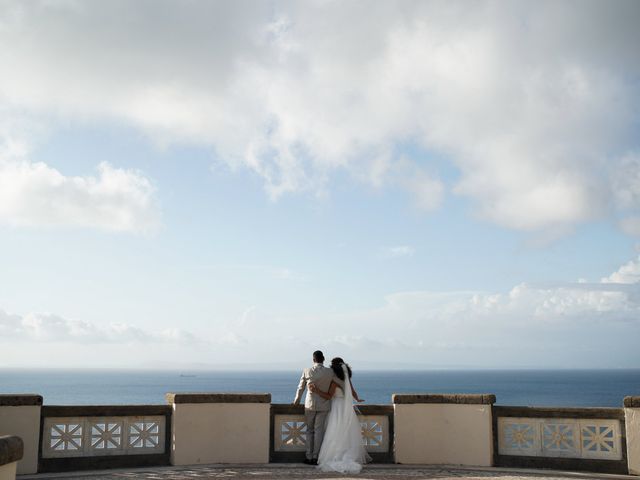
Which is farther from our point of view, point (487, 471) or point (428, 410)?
point (428, 410)

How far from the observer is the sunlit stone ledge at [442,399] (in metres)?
10.7

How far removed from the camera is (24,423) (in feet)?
31.9

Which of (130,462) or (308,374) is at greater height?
(308,374)

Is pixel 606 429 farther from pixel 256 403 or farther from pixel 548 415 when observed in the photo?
pixel 256 403

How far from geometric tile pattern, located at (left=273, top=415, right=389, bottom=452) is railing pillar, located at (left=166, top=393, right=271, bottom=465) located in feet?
0.80

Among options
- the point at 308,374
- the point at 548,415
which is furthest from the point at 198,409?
the point at 548,415

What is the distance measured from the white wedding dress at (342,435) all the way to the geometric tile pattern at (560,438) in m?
2.12

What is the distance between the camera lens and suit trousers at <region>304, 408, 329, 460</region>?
1070 cm

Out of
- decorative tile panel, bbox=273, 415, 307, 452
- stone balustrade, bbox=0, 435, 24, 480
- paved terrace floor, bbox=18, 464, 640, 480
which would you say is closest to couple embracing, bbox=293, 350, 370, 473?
decorative tile panel, bbox=273, 415, 307, 452

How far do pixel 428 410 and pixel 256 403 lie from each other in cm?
261

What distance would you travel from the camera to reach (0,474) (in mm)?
5219

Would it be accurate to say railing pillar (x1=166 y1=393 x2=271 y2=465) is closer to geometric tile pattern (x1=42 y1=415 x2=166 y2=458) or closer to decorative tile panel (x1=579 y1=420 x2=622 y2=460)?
geometric tile pattern (x1=42 y1=415 x2=166 y2=458)

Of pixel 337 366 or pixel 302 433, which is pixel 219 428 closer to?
pixel 302 433

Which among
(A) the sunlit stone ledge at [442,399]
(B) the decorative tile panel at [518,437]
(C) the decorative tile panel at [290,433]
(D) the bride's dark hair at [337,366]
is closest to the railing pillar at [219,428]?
(C) the decorative tile panel at [290,433]
